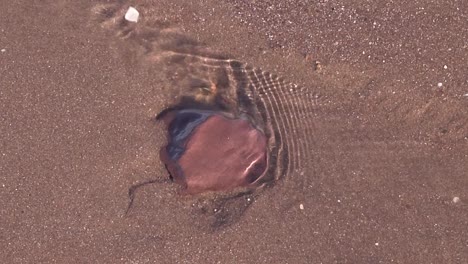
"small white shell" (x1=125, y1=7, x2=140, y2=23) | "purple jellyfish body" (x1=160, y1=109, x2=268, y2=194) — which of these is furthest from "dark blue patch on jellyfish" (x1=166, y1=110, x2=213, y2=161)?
"small white shell" (x1=125, y1=7, x2=140, y2=23)

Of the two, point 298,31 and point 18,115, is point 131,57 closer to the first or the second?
point 18,115

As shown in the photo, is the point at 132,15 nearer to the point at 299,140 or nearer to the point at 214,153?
the point at 214,153

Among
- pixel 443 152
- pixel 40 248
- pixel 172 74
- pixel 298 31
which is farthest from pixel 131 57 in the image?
pixel 443 152

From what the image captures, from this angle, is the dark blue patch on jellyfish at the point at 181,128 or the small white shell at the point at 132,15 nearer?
the dark blue patch on jellyfish at the point at 181,128

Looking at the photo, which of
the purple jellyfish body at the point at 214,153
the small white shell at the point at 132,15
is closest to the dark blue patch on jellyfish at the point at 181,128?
the purple jellyfish body at the point at 214,153

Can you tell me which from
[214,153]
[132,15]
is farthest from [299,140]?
[132,15]

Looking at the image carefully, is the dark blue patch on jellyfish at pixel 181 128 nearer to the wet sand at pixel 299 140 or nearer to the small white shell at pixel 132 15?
the wet sand at pixel 299 140

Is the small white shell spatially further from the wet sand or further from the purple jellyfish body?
the purple jellyfish body
